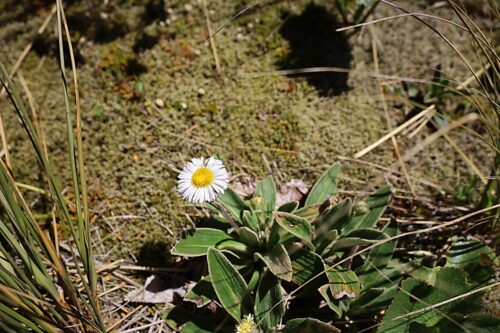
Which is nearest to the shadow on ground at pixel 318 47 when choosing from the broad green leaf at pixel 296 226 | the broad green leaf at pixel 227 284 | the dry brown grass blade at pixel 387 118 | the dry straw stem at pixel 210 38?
the dry brown grass blade at pixel 387 118

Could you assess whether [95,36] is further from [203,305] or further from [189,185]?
[203,305]

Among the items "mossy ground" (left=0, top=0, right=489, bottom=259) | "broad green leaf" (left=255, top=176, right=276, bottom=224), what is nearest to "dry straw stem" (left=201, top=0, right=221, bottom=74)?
"mossy ground" (left=0, top=0, right=489, bottom=259)

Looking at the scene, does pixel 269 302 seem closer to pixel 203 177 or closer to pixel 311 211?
pixel 311 211

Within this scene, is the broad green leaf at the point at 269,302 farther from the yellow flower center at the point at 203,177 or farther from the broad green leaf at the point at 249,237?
the yellow flower center at the point at 203,177

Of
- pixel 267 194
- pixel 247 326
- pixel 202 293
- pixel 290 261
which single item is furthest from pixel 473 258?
pixel 202 293

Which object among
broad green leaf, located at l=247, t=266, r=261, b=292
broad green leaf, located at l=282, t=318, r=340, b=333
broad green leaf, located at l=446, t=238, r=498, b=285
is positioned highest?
broad green leaf, located at l=247, t=266, r=261, b=292

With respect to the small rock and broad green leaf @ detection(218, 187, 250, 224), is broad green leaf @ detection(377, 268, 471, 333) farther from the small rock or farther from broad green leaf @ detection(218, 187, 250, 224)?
the small rock
